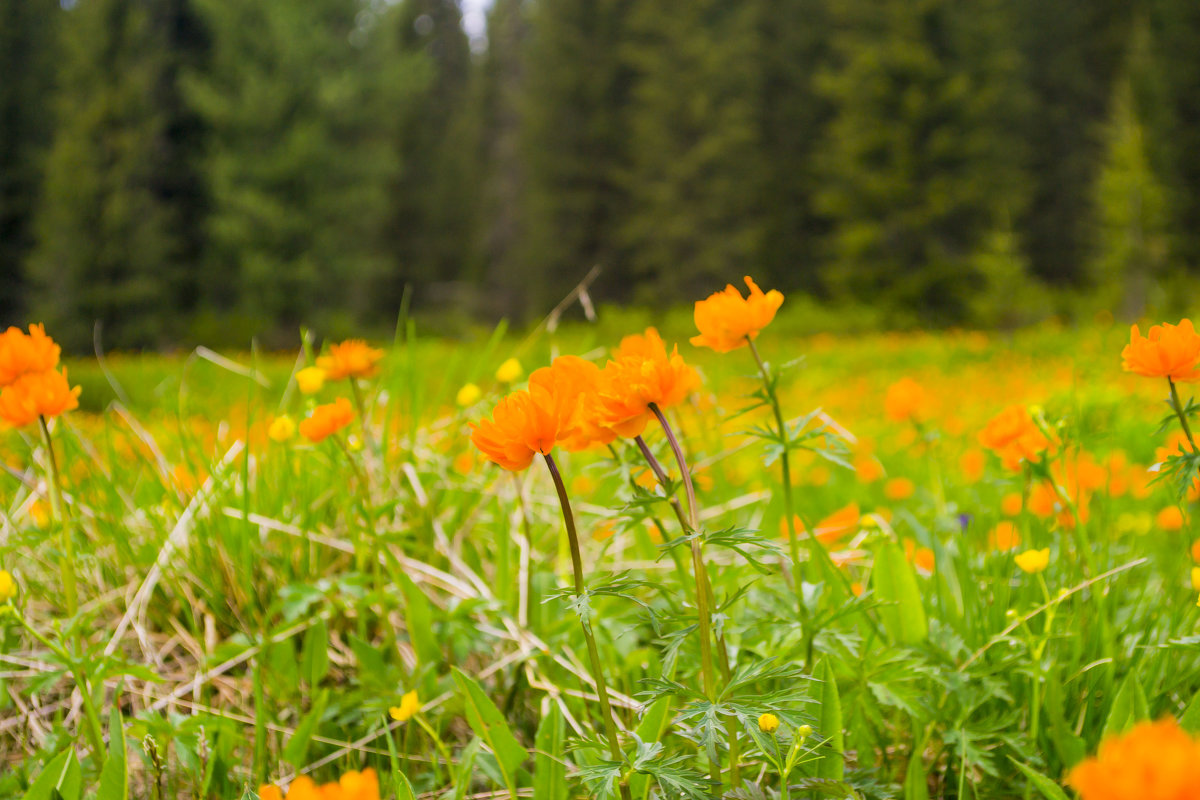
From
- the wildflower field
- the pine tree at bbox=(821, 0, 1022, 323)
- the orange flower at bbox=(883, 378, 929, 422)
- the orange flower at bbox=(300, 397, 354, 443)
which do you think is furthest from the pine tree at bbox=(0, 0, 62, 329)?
the orange flower at bbox=(883, 378, 929, 422)

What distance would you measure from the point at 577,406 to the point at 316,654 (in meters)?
0.73

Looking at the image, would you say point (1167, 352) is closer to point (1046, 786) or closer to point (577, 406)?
point (1046, 786)

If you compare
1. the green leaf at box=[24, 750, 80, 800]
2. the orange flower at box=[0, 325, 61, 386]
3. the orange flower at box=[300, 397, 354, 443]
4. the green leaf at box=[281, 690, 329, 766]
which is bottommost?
the green leaf at box=[281, 690, 329, 766]

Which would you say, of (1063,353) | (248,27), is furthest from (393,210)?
(1063,353)

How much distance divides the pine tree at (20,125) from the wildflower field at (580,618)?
1588cm

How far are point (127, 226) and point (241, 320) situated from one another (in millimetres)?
2170

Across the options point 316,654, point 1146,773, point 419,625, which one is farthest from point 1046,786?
point 316,654

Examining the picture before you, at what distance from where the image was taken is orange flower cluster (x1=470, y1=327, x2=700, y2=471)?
2.09ft

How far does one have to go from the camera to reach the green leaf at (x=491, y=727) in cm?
86

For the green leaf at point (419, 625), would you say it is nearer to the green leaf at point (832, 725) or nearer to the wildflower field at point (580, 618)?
the wildflower field at point (580, 618)

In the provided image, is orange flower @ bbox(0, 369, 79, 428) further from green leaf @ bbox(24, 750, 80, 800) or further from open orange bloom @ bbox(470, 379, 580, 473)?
open orange bloom @ bbox(470, 379, 580, 473)

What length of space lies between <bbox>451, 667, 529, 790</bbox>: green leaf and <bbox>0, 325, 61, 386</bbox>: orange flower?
24.4 inches

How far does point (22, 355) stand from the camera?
0.94m

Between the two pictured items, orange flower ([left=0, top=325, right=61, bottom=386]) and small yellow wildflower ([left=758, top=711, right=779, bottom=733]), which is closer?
small yellow wildflower ([left=758, top=711, right=779, bottom=733])
